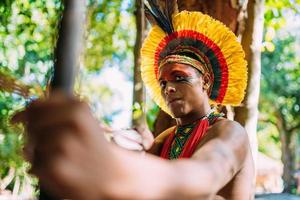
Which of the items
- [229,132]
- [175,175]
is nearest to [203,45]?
[229,132]

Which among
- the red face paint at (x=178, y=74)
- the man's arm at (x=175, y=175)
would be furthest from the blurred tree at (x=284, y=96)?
the man's arm at (x=175, y=175)

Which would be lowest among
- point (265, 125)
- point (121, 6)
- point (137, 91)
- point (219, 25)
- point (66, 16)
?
point (265, 125)

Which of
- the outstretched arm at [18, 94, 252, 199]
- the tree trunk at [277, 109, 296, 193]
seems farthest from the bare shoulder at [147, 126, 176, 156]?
the tree trunk at [277, 109, 296, 193]

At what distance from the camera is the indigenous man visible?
875 millimetres

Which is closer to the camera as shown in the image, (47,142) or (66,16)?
(47,142)

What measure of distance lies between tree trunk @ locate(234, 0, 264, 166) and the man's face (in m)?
1.31

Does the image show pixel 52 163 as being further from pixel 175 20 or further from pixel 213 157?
pixel 175 20

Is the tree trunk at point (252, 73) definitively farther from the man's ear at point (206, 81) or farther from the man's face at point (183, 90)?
the man's face at point (183, 90)

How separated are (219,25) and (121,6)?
428 cm

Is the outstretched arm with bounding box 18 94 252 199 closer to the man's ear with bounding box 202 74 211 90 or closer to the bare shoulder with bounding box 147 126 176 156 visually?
the man's ear with bounding box 202 74 211 90

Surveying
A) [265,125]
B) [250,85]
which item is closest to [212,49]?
[250,85]

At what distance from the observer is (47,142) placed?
87cm

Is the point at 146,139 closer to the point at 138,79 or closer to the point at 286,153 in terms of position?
the point at 138,79

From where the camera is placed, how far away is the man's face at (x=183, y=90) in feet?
8.58
